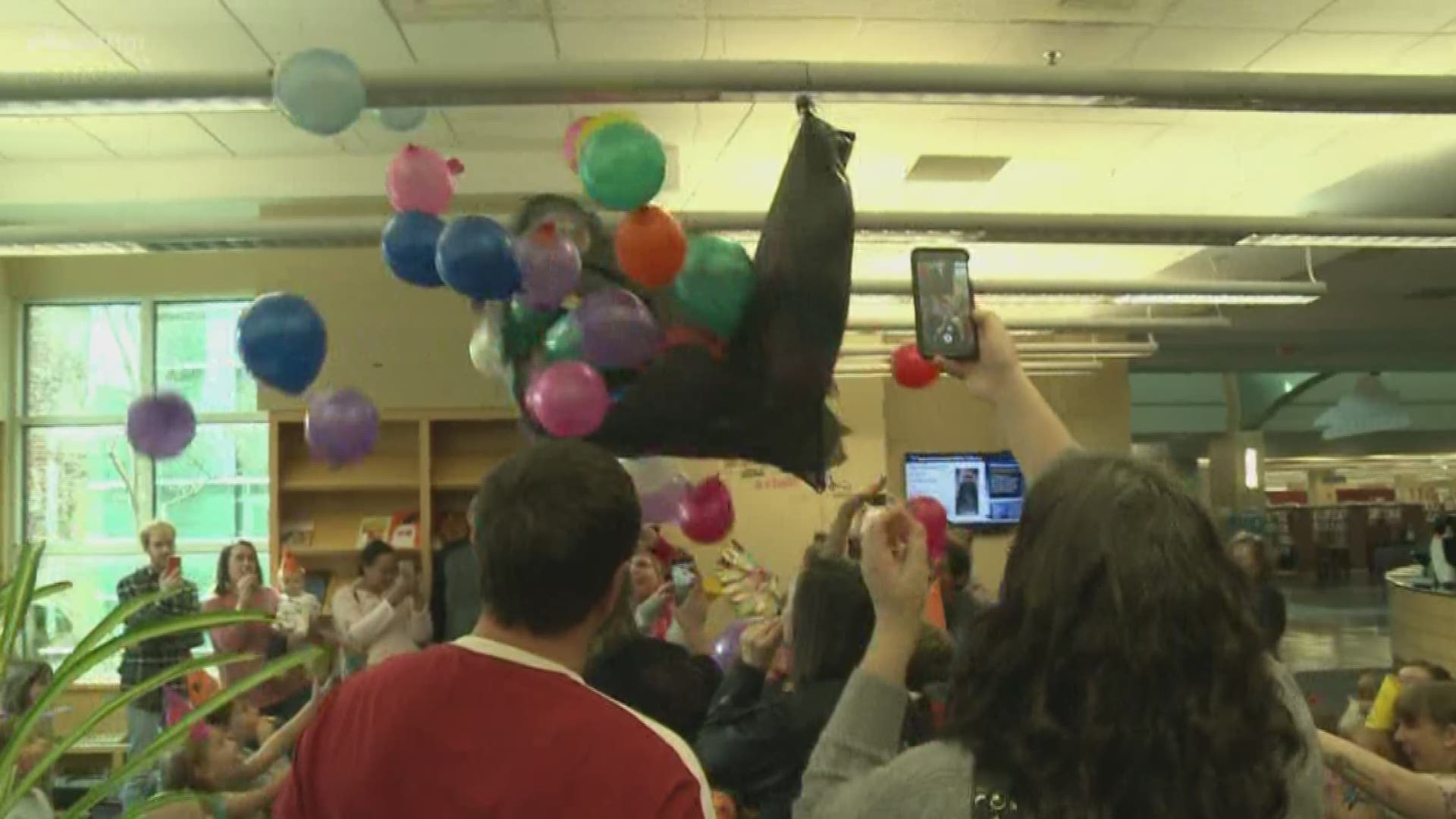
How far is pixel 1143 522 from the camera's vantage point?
0.96 metres

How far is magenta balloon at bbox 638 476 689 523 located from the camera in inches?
122

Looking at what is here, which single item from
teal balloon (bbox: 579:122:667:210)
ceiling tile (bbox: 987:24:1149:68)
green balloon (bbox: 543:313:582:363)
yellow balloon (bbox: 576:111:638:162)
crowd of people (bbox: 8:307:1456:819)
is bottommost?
crowd of people (bbox: 8:307:1456:819)

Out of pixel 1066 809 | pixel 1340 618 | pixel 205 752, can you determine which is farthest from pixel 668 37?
pixel 1340 618

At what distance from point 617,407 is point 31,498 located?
6562 mm

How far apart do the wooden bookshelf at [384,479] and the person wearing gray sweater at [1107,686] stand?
585cm

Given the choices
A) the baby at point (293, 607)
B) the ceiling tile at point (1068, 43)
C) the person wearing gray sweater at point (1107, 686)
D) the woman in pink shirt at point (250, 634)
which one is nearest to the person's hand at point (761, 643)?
the person wearing gray sweater at point (1107, 686)

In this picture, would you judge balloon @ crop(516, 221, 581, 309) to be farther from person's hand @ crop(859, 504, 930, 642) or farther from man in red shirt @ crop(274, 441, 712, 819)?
person's hand @ crop(859, 504, 930, 642)

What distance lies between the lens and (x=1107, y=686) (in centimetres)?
92

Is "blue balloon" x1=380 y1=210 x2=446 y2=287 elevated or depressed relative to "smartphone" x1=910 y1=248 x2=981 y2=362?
elevated

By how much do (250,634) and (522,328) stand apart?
5.33ft

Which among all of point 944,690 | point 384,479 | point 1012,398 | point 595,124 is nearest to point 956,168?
point 384,479

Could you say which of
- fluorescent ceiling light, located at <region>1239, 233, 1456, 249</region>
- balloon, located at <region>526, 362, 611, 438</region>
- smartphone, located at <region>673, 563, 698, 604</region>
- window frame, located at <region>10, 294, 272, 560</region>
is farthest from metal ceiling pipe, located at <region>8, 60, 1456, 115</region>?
window frame, located at <region>10, 294, 272, 560</region>

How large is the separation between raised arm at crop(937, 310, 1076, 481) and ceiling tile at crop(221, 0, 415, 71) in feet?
12.1

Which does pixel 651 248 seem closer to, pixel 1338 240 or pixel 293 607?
pixel 293 607
